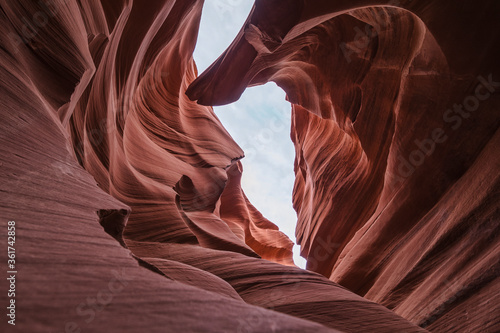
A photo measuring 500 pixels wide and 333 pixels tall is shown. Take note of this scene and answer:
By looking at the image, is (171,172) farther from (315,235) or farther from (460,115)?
(460,115)

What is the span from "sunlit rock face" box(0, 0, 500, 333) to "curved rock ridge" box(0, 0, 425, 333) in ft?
0.03

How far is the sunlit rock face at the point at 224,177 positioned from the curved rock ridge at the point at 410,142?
0.07 ft

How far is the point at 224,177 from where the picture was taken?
8367mm

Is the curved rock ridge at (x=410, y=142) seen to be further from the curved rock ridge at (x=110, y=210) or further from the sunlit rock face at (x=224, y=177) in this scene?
the curved rock ridge at (x=110, y=210)

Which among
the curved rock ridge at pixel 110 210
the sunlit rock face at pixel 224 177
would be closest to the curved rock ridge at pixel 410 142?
the sunlit rock face at pixel 224 177

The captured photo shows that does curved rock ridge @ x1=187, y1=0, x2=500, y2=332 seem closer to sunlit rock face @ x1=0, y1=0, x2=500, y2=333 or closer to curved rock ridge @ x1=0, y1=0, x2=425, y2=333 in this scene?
sunlit rock face @ x1=0, y1=0, x2=500, y2=333

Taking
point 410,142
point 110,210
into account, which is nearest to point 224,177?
point 410,142

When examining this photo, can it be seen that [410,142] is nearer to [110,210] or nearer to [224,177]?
[110,210]

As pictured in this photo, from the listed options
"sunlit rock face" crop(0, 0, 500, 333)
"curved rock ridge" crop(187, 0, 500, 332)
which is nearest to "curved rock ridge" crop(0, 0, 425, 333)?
"sunlit rock face" crop(0, 0, 500, 333)

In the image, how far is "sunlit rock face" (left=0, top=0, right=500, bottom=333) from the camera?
3.59ft

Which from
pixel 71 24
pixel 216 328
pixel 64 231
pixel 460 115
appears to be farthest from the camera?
pixel 460 115

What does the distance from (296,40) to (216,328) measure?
722 centimetres

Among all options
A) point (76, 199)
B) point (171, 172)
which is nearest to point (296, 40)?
point (171, 172)

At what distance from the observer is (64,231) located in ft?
4.20
